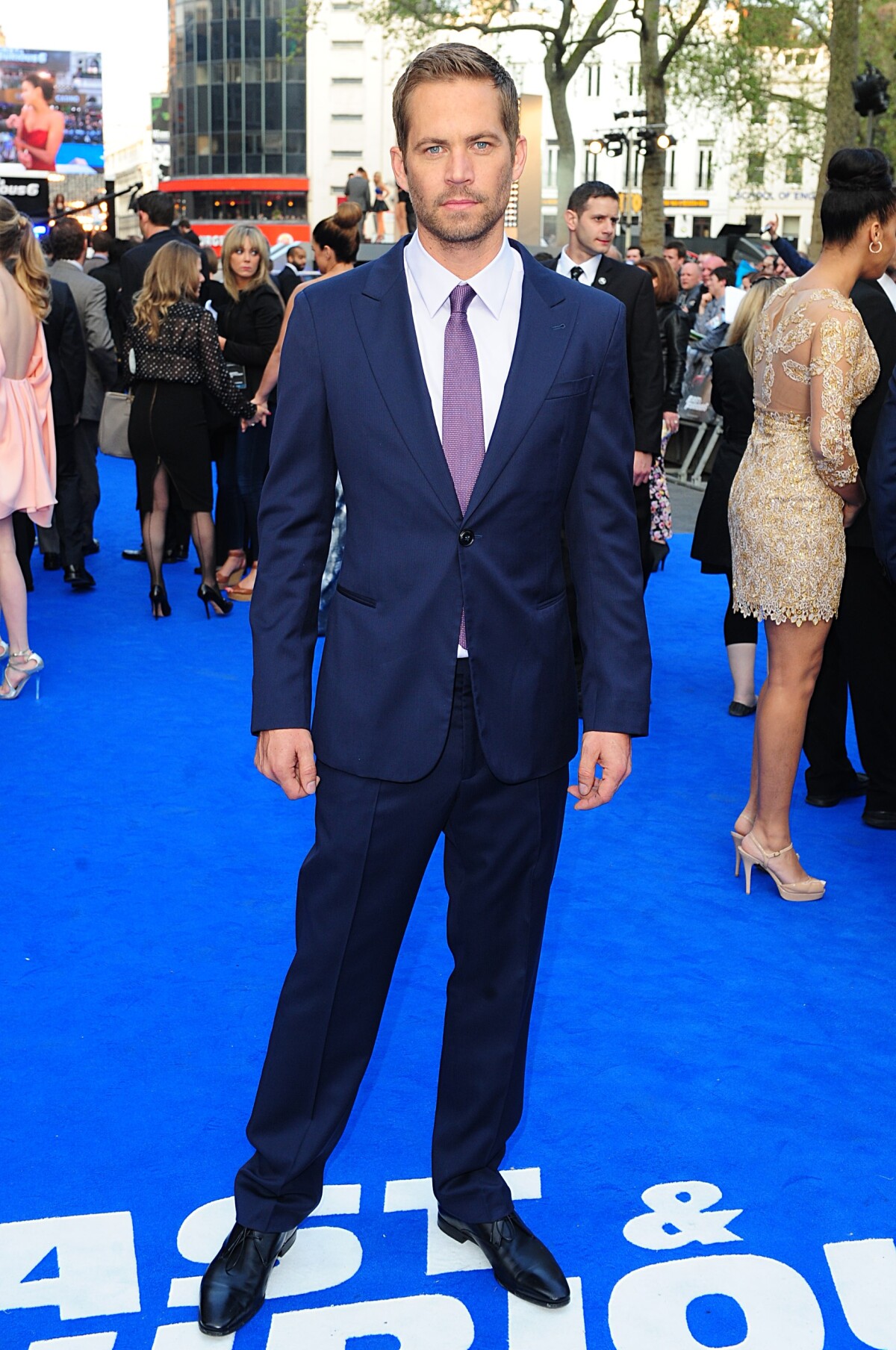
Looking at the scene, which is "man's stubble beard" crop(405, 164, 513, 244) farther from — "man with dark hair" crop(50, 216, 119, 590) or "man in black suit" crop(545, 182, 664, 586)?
"man with dark hair" crop(50, 216, 119, 590)

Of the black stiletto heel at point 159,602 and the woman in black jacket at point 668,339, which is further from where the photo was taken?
the black stiletto heel at point 159,602

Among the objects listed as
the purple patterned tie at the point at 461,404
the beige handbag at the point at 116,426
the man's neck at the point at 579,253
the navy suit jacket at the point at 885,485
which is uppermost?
the man's neck at the point at 579,253

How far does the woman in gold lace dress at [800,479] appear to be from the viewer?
4469 millimetres

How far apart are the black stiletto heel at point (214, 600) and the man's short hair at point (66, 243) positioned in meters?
2.42

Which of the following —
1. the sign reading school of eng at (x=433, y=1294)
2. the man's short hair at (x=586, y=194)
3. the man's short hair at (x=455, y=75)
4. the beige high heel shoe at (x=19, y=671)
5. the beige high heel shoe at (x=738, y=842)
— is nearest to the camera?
the man's short hair at (x=455, y=75)

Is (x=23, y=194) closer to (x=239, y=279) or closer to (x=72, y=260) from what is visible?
(x=72, y=260)

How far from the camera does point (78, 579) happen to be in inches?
364

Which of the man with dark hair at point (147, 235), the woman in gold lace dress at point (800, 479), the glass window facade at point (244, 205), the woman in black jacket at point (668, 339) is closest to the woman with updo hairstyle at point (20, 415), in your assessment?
the man with dark hair at point (147, 235)

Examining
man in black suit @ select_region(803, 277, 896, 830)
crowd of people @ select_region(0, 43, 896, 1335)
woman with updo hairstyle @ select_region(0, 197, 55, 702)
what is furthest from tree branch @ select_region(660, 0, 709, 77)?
A: crowd of people @ select_region(0, 43, 896, 1335)

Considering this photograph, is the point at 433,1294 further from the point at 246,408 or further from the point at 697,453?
the point at 697,453

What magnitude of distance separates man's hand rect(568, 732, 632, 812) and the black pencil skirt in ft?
19.6

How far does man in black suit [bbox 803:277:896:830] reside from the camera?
16.9 feet

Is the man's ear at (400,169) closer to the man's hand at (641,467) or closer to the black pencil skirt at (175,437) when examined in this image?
the man's hand at (641,467)

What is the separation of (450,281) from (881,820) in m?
3.62
